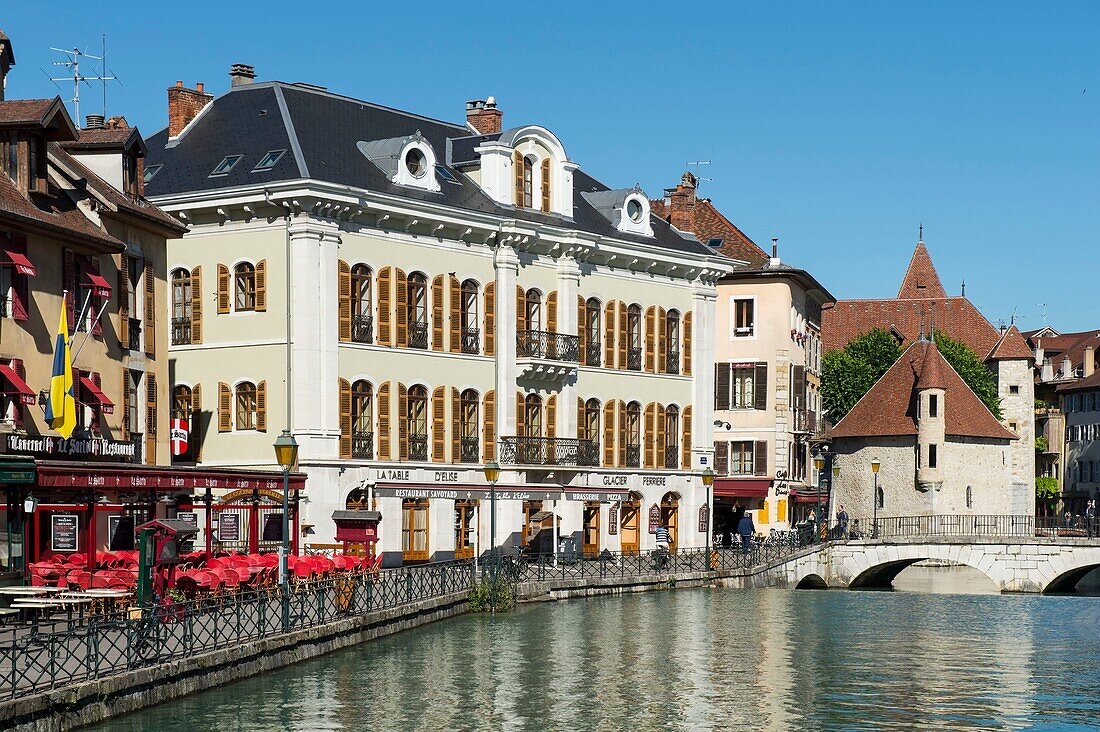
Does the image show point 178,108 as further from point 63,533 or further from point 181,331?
point 63,533

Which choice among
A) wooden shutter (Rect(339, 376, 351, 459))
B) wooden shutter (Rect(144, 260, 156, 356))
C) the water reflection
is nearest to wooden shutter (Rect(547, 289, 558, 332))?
wooden shutter (Rect(339, 376, 351, 459))

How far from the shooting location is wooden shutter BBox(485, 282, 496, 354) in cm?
5600

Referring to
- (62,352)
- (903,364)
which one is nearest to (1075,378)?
(903,364)

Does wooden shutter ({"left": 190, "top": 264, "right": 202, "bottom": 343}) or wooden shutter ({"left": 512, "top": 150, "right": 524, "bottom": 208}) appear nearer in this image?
wooden shutter ({"left": 190, "top": 264, "right": 202, "bottom": 343})

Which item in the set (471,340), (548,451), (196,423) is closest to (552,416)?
(548,451)

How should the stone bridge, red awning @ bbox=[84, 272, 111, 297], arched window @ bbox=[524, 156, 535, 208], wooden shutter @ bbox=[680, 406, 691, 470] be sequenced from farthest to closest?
1. the stone bridge
2. wooden shutter @ bbox=[680, 406, 691, 470]
3. arched window @ bbox=[524, 156, 535, 208]
4. red awning @ bbox=[84, 272, 111, 297]

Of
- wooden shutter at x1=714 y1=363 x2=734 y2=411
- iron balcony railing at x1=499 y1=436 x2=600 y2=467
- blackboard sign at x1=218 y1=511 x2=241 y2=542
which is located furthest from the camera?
wooden shutter at x1=714 y1=363 x2=734 y2=411

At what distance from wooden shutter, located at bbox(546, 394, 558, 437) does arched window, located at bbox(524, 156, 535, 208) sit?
20.4ft

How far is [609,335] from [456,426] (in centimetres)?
788

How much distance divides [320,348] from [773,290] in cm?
2720

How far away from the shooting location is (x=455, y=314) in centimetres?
5484

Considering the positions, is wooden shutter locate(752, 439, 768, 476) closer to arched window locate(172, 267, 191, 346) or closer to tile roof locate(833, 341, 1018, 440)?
tile roof locate(833, 341, 1018, 440)

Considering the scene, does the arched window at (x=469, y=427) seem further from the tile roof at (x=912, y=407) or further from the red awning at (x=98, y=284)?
the tile roof at (x=912, y=407)

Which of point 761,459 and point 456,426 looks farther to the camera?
point 761,459
